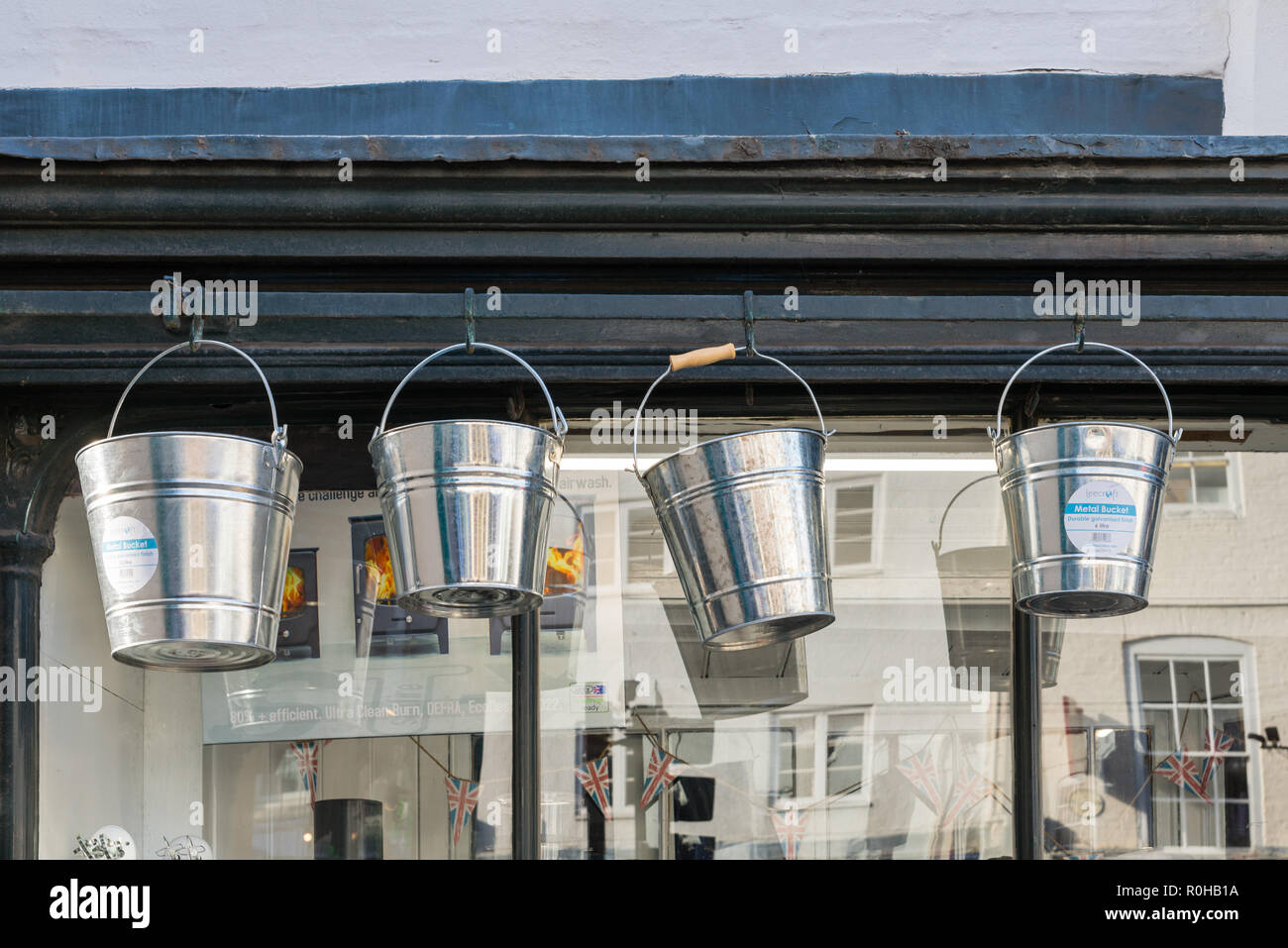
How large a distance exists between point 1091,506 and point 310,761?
7.97 feet

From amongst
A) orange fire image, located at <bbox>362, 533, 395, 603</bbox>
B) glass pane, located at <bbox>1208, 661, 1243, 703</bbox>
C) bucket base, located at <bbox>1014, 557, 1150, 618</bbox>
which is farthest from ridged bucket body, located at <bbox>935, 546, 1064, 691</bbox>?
orange fire image, located at <bbox>362, 533, 395, 603</bbox>

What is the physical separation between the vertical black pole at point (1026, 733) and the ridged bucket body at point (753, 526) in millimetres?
1046

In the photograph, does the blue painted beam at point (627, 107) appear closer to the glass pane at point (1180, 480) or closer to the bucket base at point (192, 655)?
the glass pane at point (1180, 480)

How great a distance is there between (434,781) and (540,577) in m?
1.20

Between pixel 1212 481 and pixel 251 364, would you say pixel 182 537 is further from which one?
pixel 1212 481

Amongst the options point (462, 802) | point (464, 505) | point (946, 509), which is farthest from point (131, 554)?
point (946, 509)

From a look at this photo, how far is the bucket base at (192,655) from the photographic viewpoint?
3441 millimetres

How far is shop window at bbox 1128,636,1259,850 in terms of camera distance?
441cm

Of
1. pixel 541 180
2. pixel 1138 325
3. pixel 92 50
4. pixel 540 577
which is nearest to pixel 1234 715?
pixel 1138 325

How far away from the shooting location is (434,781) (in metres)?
4.46

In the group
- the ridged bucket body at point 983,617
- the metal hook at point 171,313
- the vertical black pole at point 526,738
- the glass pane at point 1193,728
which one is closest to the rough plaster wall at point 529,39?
the metal hook at point 171,313

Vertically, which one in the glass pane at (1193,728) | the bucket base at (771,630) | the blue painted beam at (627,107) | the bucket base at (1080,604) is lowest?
the glass pane at (1193,728)
